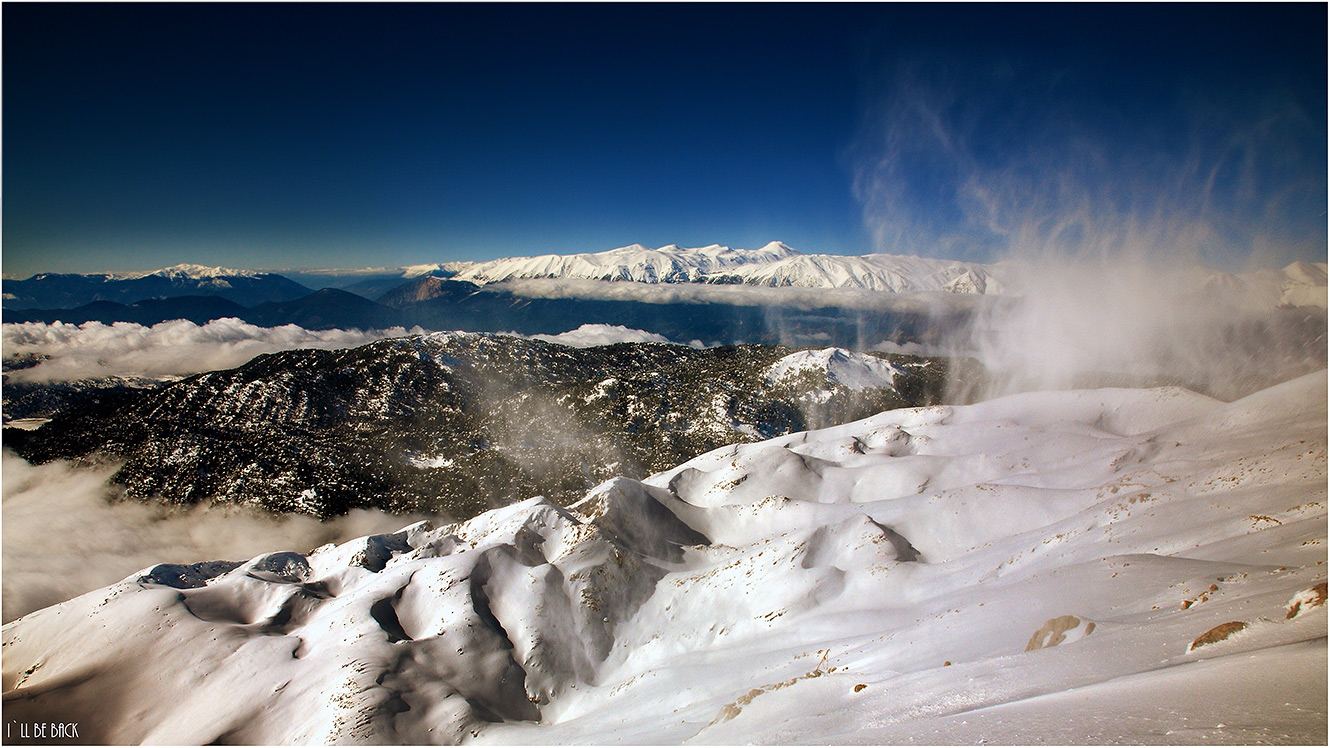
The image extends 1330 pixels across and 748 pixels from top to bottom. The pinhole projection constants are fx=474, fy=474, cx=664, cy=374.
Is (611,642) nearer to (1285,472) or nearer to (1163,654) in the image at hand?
(1163,654)

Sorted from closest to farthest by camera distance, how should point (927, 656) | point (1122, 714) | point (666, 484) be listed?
point (1122, 714), point (927, 656), point (666, 484)

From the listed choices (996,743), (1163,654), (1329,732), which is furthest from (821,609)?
(1329,732)

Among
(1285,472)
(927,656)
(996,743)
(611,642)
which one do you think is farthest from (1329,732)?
(611,642)

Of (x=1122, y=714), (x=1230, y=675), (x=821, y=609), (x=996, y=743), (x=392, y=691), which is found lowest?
(x=392, y=691)

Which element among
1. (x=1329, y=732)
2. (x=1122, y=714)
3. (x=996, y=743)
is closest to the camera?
(x=1329, y=732)

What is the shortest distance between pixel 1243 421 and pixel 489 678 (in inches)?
2895

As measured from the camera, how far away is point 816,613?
3906 centimetres

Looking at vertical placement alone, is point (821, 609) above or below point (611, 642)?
above

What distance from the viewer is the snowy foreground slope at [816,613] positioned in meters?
14.7

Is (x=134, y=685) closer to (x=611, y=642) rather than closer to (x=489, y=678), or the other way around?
(x=489, y=678)

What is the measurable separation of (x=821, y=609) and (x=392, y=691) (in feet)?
121

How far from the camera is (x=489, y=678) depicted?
148 feet

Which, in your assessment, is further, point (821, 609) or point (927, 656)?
point (821, 609)

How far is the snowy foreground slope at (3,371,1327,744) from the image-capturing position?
1468 cm
